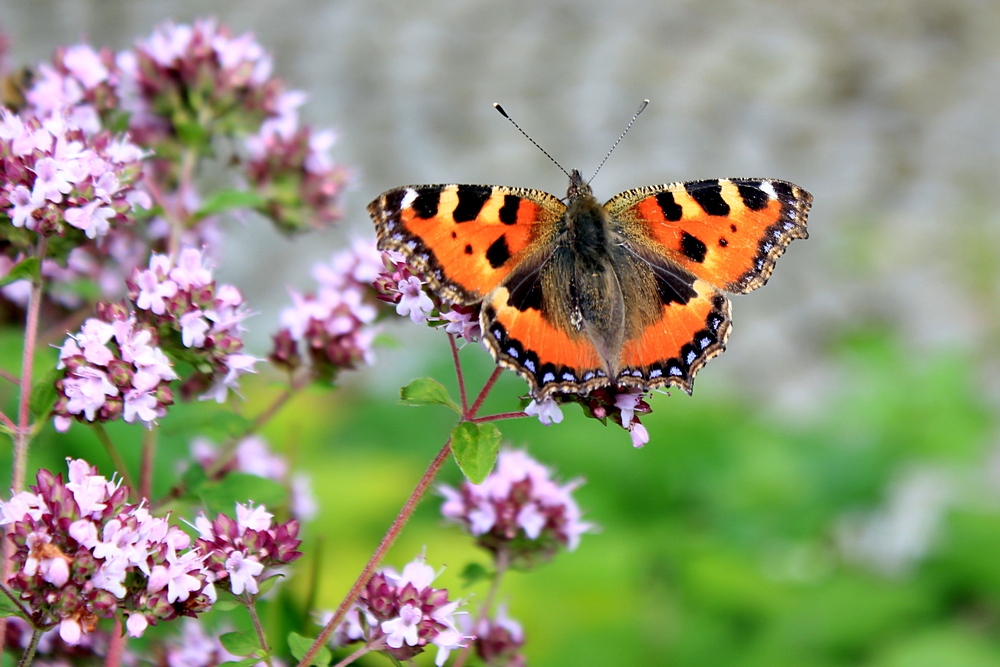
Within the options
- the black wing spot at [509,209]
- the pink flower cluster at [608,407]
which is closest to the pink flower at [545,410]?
the pink flower cluster at [608,407]

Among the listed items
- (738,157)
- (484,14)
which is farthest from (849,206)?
(484,14)

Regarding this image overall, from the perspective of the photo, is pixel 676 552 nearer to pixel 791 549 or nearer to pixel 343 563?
pixel 791 549

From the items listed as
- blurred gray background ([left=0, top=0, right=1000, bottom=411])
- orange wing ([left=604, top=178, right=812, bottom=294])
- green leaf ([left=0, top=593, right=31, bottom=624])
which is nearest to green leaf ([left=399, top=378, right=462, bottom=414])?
green leaf ([left=0, top=593, right=31, bottom=624])

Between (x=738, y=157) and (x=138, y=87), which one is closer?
(x=138, y=87)

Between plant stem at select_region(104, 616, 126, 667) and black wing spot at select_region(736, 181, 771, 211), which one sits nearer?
plant stem at select_region(104, 616, 126, 667)

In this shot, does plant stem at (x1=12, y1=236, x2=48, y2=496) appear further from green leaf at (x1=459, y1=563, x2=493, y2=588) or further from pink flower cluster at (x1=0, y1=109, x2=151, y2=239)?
green leaf at (x1=459, y1=563, x2=493, y2=588)

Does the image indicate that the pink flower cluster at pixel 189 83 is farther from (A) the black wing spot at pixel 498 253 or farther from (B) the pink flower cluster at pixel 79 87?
(A) the black wing spot at pixel 498 253
